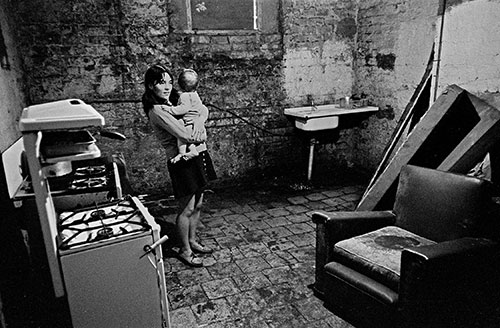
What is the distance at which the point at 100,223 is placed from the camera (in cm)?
214

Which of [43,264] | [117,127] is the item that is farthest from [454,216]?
[117,127]

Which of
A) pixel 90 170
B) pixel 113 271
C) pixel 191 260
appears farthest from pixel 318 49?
pixel 113 271

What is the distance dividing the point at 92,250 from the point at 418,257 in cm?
177

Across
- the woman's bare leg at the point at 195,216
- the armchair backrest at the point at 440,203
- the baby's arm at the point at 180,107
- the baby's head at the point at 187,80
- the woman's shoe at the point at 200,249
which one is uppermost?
the baby's head at the point at 187,80

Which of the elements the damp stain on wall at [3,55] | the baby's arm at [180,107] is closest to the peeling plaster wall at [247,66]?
the damp stain on wall at [3,55]

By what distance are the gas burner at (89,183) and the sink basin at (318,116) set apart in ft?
9.97

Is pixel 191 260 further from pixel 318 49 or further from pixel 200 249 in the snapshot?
pixel 318 49

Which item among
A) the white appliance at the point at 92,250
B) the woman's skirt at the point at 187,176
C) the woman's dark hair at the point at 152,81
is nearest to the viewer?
the white appliance at the point at 92,250

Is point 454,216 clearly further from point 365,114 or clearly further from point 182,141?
point 365,114

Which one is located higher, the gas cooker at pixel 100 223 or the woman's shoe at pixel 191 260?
the gas cooker at pixel 100 223

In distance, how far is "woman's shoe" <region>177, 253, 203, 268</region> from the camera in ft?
11.0

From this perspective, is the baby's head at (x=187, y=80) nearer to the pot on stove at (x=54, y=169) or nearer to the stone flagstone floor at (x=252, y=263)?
the pot on stove at (x=54, y=169)

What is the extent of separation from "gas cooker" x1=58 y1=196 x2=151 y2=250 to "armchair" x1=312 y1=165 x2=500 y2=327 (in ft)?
4.47

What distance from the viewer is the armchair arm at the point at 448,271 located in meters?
2.11
